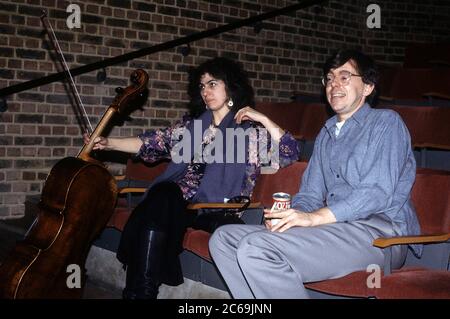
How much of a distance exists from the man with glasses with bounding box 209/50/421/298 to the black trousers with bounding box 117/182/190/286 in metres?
0.42

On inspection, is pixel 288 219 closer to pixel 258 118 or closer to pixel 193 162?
pixel 258 118

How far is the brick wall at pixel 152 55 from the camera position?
12.8 ft

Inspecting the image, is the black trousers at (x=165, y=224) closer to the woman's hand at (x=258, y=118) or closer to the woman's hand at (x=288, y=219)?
the woman's hand at (x=258, y=118)

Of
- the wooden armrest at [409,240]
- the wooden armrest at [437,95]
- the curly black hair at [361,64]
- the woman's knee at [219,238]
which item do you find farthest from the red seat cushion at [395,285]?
the wooden armrest at [437,95]

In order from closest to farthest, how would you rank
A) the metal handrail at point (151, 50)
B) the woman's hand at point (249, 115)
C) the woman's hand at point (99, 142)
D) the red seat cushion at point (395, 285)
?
the red seat cushion at point (395, 285), the woman's hand at point (249, 115), the woman's hand at point (99, 142), the metal handrail at point (151, 50)

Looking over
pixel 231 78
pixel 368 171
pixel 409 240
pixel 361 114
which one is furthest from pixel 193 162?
pixel 409 240

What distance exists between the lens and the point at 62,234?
255 centimetres

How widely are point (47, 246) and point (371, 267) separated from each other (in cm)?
131

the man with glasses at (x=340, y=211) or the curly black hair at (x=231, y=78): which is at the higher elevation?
the curly black hair at (x=231, y=78)

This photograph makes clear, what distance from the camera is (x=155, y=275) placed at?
8.41 ft

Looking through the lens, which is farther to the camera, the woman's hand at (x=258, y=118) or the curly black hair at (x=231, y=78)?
the curly black hair at (x=231, y=78)

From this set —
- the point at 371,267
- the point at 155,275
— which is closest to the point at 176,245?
the point at 155,275

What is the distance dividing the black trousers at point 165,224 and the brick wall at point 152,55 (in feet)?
5.01

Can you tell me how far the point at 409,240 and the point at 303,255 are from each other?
14.3 inches
